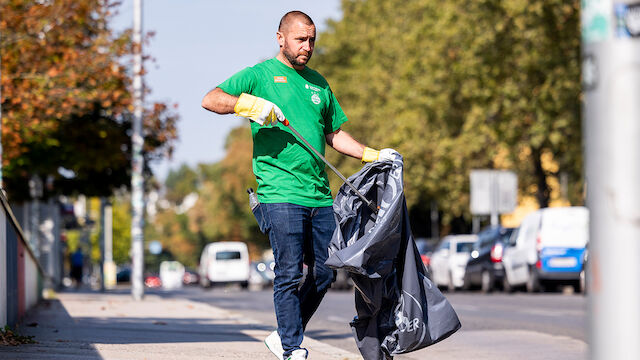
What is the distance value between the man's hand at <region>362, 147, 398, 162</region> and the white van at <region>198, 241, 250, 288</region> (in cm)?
4293

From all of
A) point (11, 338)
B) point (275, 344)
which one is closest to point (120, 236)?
point (11, 338)

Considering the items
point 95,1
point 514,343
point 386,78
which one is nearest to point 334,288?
point 386,78

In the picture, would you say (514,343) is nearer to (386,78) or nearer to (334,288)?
(334,288)

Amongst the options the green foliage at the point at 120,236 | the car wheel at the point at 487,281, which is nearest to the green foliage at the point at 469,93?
the car wheel at the point at 487,281

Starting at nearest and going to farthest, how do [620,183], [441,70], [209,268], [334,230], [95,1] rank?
[620,183] → [334,230] → [95,1] → [441,70] → [209,268]

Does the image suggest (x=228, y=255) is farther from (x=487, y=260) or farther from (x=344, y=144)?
(x=344, y=144)

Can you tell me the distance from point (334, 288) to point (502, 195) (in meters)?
6.37

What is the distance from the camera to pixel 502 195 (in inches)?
1571

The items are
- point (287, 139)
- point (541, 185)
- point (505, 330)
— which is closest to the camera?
point (287, 139)

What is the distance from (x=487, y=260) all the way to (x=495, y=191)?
10.4 m

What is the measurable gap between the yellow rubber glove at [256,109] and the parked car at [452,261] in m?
25.7

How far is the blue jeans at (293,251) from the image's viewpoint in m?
6.29

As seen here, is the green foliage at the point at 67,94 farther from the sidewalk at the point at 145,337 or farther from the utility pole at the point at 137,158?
the sidewalk at the point at 145,337

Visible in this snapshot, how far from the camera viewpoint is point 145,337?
10.0 m
